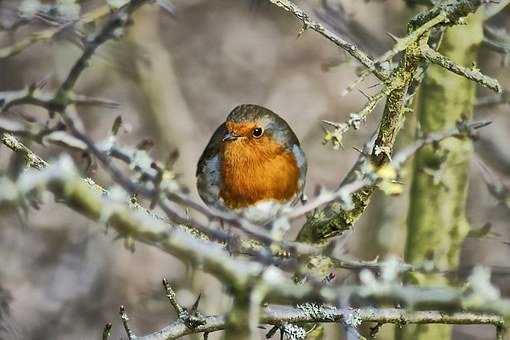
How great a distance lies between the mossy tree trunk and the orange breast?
0.60 metres

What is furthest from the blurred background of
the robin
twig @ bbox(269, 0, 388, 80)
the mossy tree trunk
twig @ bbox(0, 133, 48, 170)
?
twig @ bbox(0, 133, 48, 170)

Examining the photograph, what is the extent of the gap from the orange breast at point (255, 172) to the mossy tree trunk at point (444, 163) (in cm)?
60

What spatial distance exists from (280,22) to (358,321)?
22.4 ft

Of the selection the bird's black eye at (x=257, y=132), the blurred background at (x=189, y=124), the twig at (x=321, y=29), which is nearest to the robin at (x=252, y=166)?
the bird's black eye at (x=257, y=132)

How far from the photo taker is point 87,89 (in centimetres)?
769

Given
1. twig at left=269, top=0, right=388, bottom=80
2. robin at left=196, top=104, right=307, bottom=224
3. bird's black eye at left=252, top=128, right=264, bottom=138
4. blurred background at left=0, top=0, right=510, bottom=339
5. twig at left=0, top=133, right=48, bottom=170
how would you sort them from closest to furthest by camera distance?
twig at left=0, top=133, right=48, bottom=170 → twig at left=269, top=0, right=388, bottom=80 → robin at left=196, top=104, right=307, bottom=224 → bird's black eye at left=252, top=128, right=264, bottom=138 → blurred background at left=0, top=0, right=510, bottom=339

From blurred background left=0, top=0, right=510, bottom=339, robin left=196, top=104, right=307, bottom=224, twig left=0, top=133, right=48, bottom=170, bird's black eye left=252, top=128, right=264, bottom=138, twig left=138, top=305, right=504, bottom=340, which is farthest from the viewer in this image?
blurred background left=0, top=0, right=510, bottom=339

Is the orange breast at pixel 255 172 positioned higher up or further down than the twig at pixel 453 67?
higher up

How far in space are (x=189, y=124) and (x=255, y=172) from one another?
2.53 metres

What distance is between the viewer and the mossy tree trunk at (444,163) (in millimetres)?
4266

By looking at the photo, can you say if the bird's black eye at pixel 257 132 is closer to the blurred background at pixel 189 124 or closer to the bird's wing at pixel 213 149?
the bird's wing at pixel 213 149

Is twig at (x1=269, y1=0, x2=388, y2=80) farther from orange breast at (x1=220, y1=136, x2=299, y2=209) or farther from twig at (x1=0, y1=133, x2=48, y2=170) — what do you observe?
orange breast at (x1=220, y1=136, x2=299, y2=209)

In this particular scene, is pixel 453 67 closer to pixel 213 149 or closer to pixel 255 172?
pixel 255 172

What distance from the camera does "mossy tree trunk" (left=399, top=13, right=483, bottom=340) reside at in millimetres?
4266
